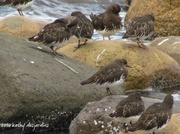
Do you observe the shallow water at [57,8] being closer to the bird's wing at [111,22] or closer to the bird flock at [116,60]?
the bird flock at [116,60]

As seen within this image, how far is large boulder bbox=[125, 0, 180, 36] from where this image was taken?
1811 centimetres

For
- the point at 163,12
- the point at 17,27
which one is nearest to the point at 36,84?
the point at 17,27

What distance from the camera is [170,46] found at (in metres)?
14.6

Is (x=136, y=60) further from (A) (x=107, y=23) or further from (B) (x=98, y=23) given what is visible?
(B) (x=98, y=23)

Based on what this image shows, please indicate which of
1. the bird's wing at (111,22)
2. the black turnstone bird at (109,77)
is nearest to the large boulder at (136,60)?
the bird's wing at (111,22)

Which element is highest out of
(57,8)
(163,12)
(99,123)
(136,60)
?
(99,123)

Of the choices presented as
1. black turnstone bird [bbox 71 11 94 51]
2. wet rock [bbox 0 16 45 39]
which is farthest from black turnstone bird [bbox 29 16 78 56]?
wet rock [bbox 0 16 45 39]

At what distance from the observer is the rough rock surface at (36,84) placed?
970 cm

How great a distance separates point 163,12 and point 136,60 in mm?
6064

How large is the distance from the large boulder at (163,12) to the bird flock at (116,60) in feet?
13.1

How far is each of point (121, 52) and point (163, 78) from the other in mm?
1116

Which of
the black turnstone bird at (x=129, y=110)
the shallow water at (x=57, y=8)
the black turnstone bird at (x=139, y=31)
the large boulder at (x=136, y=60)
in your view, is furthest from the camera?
the shallow water at (x=57, y=8)

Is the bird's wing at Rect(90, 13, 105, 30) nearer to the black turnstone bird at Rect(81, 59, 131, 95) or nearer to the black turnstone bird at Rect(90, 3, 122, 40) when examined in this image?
the black turnstone bird at Rect(90, 3, 122, 40)

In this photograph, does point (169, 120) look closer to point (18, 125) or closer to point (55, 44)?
point (18, 125)
